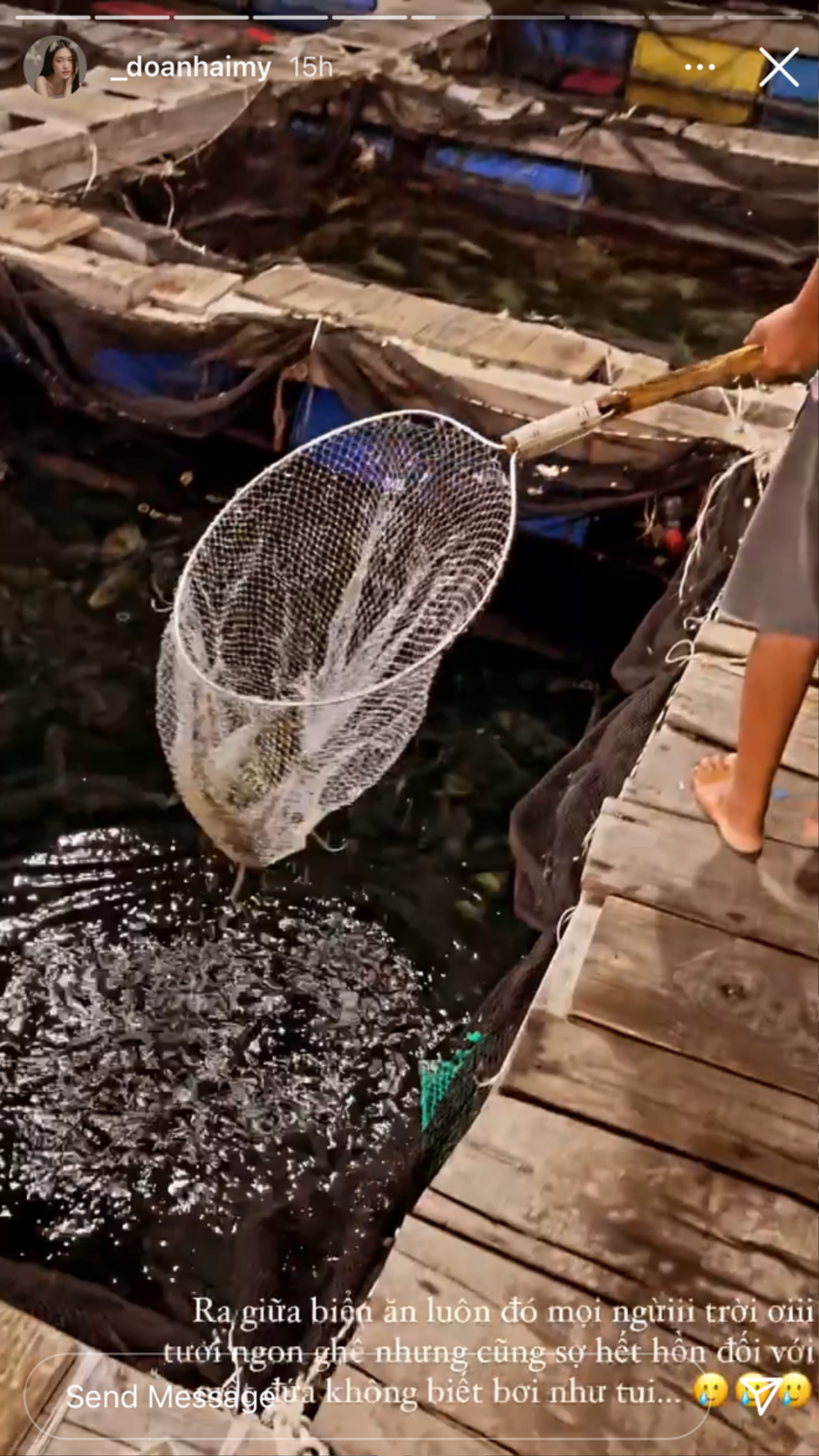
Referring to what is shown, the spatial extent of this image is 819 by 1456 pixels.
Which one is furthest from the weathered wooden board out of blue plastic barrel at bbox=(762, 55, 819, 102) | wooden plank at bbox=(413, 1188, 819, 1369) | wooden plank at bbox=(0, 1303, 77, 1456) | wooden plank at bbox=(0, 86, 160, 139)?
blue plastic barrel at bbox=(762, 55, 819, 102)

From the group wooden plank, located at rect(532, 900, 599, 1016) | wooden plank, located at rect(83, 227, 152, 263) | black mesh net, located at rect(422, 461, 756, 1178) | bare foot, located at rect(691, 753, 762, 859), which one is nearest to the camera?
wooden plank, located at rect(532, 900, 599, 1016)

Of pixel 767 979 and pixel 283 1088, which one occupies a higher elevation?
pixel 767 979

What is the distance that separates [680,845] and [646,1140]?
763mm

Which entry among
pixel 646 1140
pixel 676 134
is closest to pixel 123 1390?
pixel 646 1140

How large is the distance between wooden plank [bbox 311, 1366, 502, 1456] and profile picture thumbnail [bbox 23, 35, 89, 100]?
731 cm

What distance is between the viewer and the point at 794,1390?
1.99 metres

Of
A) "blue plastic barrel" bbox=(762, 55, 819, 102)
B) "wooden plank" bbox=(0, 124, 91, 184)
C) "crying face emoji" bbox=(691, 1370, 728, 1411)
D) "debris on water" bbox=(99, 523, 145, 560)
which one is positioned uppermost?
"blue plastic barrel" bbox=(762, 55, 819, 102)

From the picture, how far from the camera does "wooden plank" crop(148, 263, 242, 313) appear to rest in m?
5.40

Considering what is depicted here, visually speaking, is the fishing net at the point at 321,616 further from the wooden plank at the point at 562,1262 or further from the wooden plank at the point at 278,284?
the wooden plank at the point at 562,1262

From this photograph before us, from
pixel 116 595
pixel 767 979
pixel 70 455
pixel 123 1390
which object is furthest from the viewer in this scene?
pixel 70 455

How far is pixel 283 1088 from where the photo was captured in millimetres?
3699

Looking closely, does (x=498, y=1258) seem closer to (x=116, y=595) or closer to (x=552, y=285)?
(x=116, y=595)

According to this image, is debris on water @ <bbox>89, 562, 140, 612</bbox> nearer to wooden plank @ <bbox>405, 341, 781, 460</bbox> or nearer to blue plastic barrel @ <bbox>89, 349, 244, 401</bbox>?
blue plastic barrel @ <bbox>89, 349, 244, 401</bbox>
